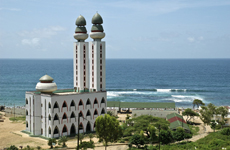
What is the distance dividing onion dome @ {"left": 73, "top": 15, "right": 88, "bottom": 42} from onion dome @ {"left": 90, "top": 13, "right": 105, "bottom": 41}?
1671 millimetres

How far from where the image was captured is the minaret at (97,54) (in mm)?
61031

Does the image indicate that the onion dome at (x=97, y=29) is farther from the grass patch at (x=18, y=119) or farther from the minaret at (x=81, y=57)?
the grass patch at (x=18, y=119)

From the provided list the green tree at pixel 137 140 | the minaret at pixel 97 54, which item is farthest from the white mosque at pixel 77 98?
the green tree at pixel 137 140

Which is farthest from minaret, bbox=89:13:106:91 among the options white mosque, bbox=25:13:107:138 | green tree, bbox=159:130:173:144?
green tree, bbox=159:130:173:144

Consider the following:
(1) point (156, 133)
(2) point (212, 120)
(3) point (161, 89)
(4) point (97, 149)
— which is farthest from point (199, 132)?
(3) point (161, 89)

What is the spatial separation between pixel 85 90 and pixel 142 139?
18938mm

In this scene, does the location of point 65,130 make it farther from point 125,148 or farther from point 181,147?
point 181,147

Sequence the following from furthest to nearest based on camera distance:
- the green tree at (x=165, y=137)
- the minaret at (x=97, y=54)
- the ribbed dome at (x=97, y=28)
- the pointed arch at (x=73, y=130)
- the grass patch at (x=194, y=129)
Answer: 1. the ribbed dome at (x=97, y=28)
2. the minaret at (x=97, y=54)
3. the grass patch at (x=194, y=129)
4. the pointed arch at (x=73, y=130)
5. the green tree at (x=165, y=137)

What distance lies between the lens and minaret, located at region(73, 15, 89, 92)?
6197 centimetres

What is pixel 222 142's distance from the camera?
4619cm

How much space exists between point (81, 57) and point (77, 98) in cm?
914

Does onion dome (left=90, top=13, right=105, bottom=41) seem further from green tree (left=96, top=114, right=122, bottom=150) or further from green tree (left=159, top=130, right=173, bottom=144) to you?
green tree (left=159, top=130, right=173, bottom=144)

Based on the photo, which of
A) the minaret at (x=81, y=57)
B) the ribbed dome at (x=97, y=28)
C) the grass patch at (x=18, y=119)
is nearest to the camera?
the ribbed dome at (x=97, y=28)

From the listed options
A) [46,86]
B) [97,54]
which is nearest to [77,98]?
[46,86]
